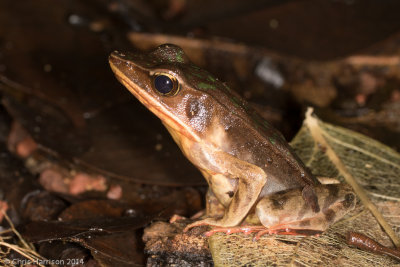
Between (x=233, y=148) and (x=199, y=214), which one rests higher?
(x=233, y=148)

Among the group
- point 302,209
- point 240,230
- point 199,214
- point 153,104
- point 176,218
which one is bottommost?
point 240,230

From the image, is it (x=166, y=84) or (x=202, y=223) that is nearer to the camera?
(x=166, y=84)

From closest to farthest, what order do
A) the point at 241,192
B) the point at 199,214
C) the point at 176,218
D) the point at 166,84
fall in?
the point at 166,84 < the point at 241,192 < the point at 176,218 < the point at 199,214

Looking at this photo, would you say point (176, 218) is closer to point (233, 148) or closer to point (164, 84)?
point (233, 148)

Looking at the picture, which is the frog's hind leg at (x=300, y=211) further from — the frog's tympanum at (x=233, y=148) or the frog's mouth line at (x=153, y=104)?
the frog's mouth line at (x=153, y=104)

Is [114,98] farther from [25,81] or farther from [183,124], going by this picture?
[183,124]

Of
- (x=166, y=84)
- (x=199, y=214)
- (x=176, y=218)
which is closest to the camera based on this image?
(x=166, y=84)

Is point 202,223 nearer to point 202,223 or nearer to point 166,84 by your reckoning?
point 202,223

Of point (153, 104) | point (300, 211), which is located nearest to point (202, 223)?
point (300, 211)
